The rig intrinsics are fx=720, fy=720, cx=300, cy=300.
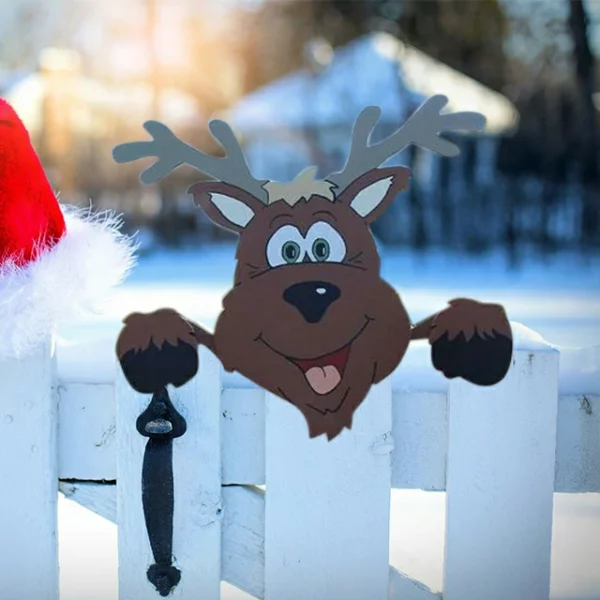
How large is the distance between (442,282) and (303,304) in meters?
4.20

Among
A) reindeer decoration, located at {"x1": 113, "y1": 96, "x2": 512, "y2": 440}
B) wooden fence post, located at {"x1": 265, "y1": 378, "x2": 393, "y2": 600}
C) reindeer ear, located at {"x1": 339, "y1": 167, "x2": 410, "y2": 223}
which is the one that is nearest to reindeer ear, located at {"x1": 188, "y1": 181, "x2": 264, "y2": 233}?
reindeer decoration, located at {"x1": 113, "y1": 96, "x2": 512, "y2": 440}

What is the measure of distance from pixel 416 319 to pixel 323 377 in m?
1.72

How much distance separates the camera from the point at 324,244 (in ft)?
2.72

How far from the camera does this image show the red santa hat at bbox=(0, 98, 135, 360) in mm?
828

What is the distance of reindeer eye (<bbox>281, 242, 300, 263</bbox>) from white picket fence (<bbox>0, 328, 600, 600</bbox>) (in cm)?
15

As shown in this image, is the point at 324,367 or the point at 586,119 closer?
the point at 324,367

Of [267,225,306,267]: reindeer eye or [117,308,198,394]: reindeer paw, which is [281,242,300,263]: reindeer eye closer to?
[267,225,306,267]: reindeer eye

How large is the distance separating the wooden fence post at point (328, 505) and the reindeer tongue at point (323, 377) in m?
0.04

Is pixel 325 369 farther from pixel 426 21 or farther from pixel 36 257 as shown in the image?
pixel 426 21

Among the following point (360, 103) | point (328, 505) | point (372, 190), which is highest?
point (360, 103)

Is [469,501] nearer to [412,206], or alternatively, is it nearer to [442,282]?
[442,282]

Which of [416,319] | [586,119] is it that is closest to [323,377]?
[416,319]

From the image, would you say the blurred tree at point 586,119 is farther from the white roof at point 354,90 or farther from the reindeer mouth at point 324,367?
the reindeer mouth at point 324,367

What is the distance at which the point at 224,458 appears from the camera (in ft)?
2.88
